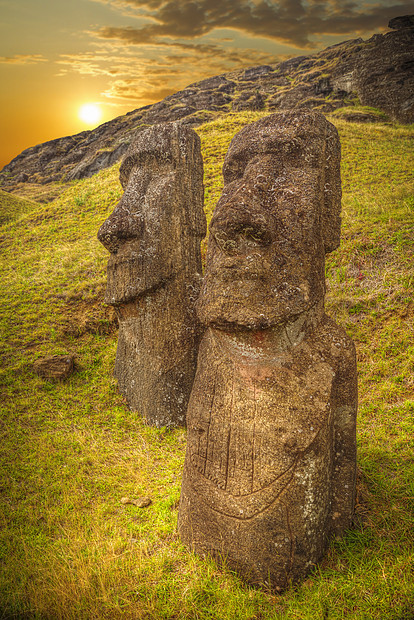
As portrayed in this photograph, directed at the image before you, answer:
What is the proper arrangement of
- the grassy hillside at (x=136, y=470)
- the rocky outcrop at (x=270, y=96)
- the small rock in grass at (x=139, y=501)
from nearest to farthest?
the grassy hillside at (x=136, y=470)
the small rock in grass at (x=139, y=501)
the rocky outcrop at (x=270, y=96)

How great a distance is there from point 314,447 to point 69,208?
48.6ft

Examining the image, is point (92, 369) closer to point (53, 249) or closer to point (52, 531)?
point (52, 531)

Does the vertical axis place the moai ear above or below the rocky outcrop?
below

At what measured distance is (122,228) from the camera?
5277 mm

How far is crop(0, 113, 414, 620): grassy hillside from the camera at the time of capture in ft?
8.71

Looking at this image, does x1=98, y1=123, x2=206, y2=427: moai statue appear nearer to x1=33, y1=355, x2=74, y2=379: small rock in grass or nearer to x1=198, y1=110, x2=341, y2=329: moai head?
x1=33, y1=355, x2=74, y2=379: small rock in grass

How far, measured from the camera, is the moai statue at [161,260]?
532cm

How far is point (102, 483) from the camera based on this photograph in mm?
4234

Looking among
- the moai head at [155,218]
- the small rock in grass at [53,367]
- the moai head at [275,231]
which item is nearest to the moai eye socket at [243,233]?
the moai head at [275,231]

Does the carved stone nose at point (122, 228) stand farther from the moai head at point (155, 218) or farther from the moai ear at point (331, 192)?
the moai ear at point (331, 192)

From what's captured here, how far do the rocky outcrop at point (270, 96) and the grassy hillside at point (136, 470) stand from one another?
19.7m

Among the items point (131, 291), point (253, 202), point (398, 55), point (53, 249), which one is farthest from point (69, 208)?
point (398, 55)

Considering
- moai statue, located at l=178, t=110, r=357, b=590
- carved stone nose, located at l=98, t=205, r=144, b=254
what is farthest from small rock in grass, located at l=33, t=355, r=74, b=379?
moai statue, located at l=178, t=110, r=357, b=590

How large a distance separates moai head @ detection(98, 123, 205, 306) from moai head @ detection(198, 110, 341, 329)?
227 cm
